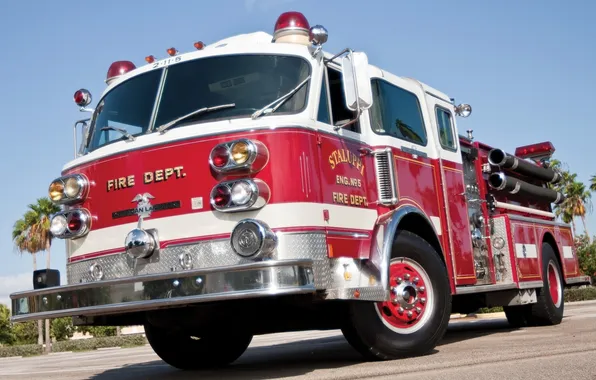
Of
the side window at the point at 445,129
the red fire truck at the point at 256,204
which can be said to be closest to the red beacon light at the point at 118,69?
the red fire truck at the point at 256,204

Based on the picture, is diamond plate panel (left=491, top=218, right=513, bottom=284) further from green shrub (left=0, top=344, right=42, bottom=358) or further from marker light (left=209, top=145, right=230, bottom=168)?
green shrub (left=0, top=344, right=42, bottom=358)

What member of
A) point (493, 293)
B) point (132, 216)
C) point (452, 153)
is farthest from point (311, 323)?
point (493, 293)

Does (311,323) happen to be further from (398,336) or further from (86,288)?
(86,288)

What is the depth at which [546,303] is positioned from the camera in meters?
9.98

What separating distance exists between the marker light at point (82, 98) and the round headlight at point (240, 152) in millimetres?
2241

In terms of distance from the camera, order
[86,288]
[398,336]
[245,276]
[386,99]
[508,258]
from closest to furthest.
A: [245,276]
[86,288]
[398,336]
[386,99]
[508,258]

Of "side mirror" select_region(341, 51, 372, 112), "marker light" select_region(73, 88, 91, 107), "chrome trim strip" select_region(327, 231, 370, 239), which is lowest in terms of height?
"chrome trim strip" select_region(327, 231, 370, 239)

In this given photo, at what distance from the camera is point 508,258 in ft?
29.3

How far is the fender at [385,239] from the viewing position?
5.99 meters

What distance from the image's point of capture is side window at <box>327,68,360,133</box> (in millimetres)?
6321

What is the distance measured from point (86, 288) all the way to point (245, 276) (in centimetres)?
135

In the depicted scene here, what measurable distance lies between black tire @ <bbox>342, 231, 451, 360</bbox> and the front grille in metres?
0.31

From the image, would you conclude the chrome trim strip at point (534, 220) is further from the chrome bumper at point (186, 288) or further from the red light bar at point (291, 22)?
the chrome bumper at point (186, 288)

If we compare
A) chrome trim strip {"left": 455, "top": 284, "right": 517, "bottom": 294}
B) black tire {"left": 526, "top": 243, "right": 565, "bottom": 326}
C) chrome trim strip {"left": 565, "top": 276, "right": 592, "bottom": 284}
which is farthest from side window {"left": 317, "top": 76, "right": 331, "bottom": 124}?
chrome trim strip {"left": 565, "top": 276, "right": 592, "bottom": 284}
